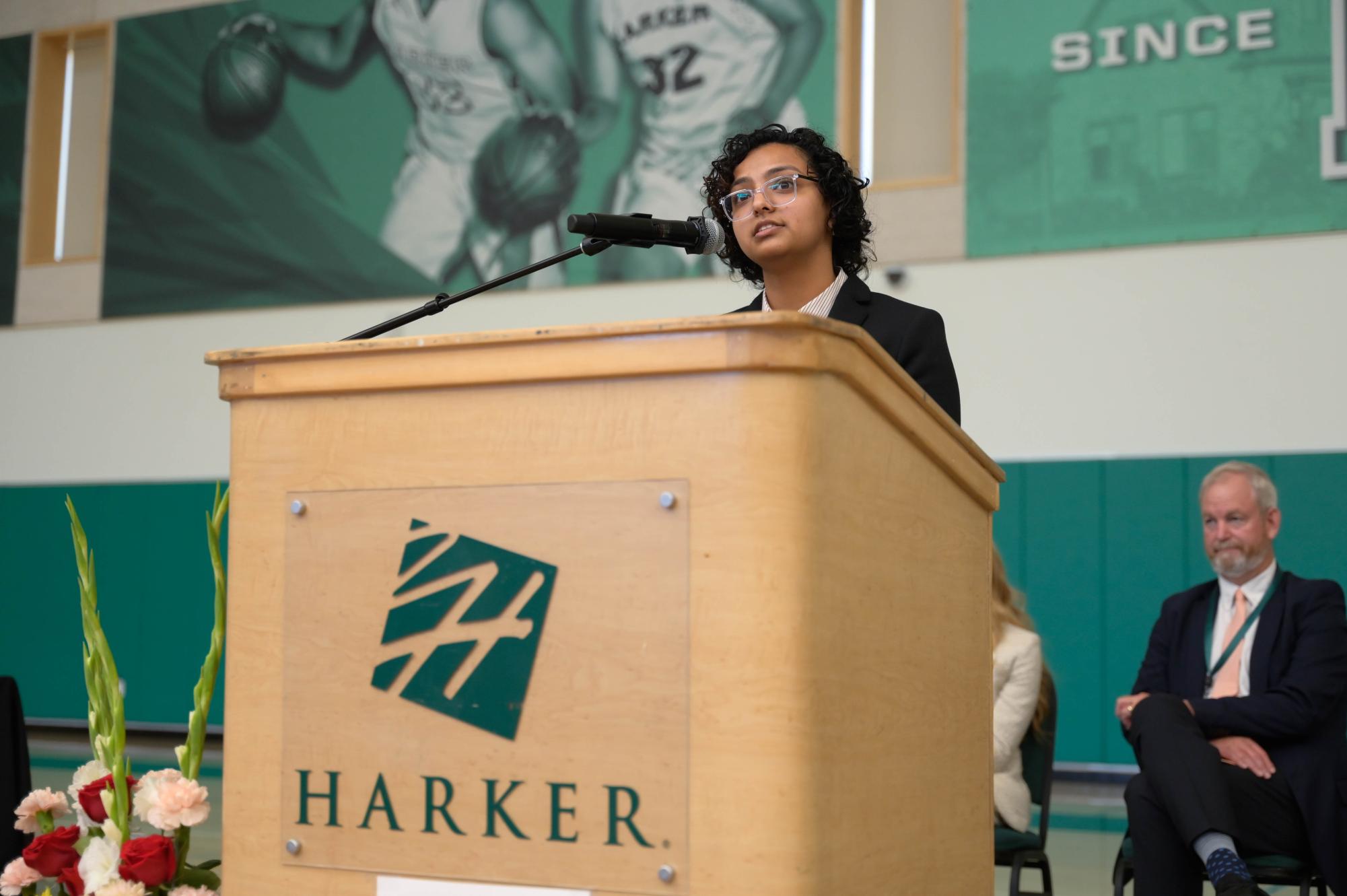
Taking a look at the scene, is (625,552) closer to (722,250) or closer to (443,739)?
(443,739)

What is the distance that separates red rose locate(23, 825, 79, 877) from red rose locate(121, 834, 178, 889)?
0.11 meters

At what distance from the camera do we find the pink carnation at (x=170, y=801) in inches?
57.8

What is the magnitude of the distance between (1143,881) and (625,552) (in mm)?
2339

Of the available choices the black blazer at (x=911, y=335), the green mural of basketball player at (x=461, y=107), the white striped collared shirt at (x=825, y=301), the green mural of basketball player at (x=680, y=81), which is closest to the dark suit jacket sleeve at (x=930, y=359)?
the black blazer at (x=911, y=335)

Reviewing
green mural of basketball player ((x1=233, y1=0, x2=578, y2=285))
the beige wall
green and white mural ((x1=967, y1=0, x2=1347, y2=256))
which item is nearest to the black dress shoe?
the beige wall

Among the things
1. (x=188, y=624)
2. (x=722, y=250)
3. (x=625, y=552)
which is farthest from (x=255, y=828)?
(x=188, y=624)

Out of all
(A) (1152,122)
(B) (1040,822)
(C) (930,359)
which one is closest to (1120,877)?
(B) (1040,822)

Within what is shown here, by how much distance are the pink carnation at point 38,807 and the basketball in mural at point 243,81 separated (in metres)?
8.44

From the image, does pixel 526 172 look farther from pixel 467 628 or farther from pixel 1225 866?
pixel 467 628

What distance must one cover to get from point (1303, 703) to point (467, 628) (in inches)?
101

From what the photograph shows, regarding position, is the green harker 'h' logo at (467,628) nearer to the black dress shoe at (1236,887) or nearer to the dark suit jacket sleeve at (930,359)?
the dark suit jacket sleeve at (930,359)

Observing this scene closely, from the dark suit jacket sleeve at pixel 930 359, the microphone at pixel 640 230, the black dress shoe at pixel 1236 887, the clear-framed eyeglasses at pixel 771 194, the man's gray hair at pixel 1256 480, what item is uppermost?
the clear-framed eyeglasses at pixel 771 194

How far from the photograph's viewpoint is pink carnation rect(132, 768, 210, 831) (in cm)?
147

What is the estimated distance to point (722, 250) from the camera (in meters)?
2.00
